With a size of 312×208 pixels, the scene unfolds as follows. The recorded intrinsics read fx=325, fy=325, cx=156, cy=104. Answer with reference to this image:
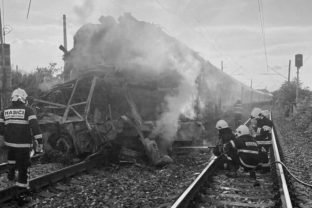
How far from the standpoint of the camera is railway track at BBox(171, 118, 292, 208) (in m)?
5.48

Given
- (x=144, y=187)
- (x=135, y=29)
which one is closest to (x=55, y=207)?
(x=144, y=187)

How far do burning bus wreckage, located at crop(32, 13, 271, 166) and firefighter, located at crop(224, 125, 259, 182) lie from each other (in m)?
2.07

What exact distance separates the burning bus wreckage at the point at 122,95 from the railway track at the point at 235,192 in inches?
82.4

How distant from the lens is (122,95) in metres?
10.1

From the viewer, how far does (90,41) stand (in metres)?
11.6

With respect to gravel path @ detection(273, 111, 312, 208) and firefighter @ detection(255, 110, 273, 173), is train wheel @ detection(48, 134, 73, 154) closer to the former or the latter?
firefighter @ detection(255, 110, 273, 173)

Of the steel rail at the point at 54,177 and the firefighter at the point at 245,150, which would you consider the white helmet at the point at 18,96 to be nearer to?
the steel rail at the point at 54,177

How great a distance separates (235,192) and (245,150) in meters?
1.21

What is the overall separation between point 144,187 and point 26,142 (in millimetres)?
2476

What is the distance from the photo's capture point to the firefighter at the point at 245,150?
7.15 meters

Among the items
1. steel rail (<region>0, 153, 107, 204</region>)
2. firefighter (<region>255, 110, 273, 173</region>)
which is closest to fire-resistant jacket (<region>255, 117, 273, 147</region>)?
firefighter (<region>255, 110, 273, 173</region>)

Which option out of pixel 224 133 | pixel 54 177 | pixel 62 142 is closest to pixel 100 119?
pixel 62 142

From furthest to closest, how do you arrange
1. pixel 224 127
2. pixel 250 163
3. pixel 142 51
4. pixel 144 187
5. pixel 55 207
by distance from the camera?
pixel 142 51, pixel 224 127, pixel 250 163, pixel 144 187, pixel 55 207

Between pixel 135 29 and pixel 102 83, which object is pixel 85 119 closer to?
pixel 102 83
